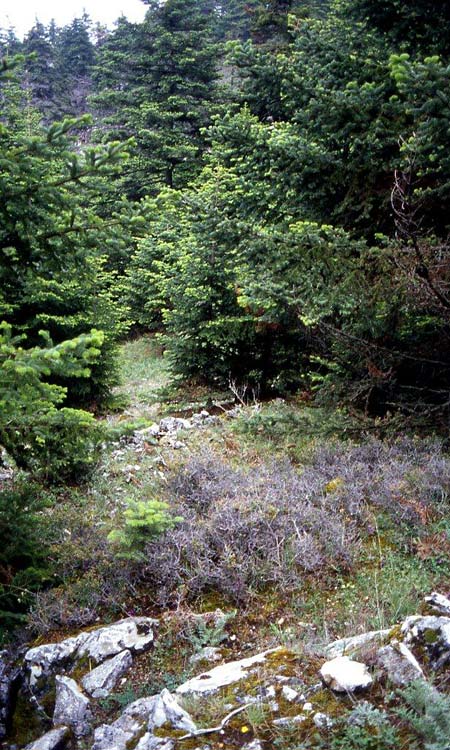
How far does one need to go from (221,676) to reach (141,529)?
4.48 ft

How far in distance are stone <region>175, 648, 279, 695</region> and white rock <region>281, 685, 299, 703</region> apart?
0.26m

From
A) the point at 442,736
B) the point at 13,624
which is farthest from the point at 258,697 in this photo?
the point at 13,624

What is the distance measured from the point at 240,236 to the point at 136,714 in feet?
15.2

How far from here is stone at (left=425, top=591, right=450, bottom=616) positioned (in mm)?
3281

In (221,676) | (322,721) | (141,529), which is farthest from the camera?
(141,529)

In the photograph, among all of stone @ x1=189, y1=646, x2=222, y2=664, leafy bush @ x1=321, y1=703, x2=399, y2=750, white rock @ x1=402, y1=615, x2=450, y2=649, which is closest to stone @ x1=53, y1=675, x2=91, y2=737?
stone @ x1=189, y1=646, x2=222, y2=664

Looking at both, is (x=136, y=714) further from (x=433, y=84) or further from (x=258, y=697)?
(x=433, y=84)

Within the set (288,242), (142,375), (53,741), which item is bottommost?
(142,375)

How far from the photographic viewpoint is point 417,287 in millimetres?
5316

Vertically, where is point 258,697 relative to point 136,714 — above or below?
above

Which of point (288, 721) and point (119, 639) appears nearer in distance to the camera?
point (288, 721)

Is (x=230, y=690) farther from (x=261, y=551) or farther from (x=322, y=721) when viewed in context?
(x=261, y=551)

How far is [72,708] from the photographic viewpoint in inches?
132

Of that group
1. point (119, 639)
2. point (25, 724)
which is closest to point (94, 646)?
point (119, 639)
